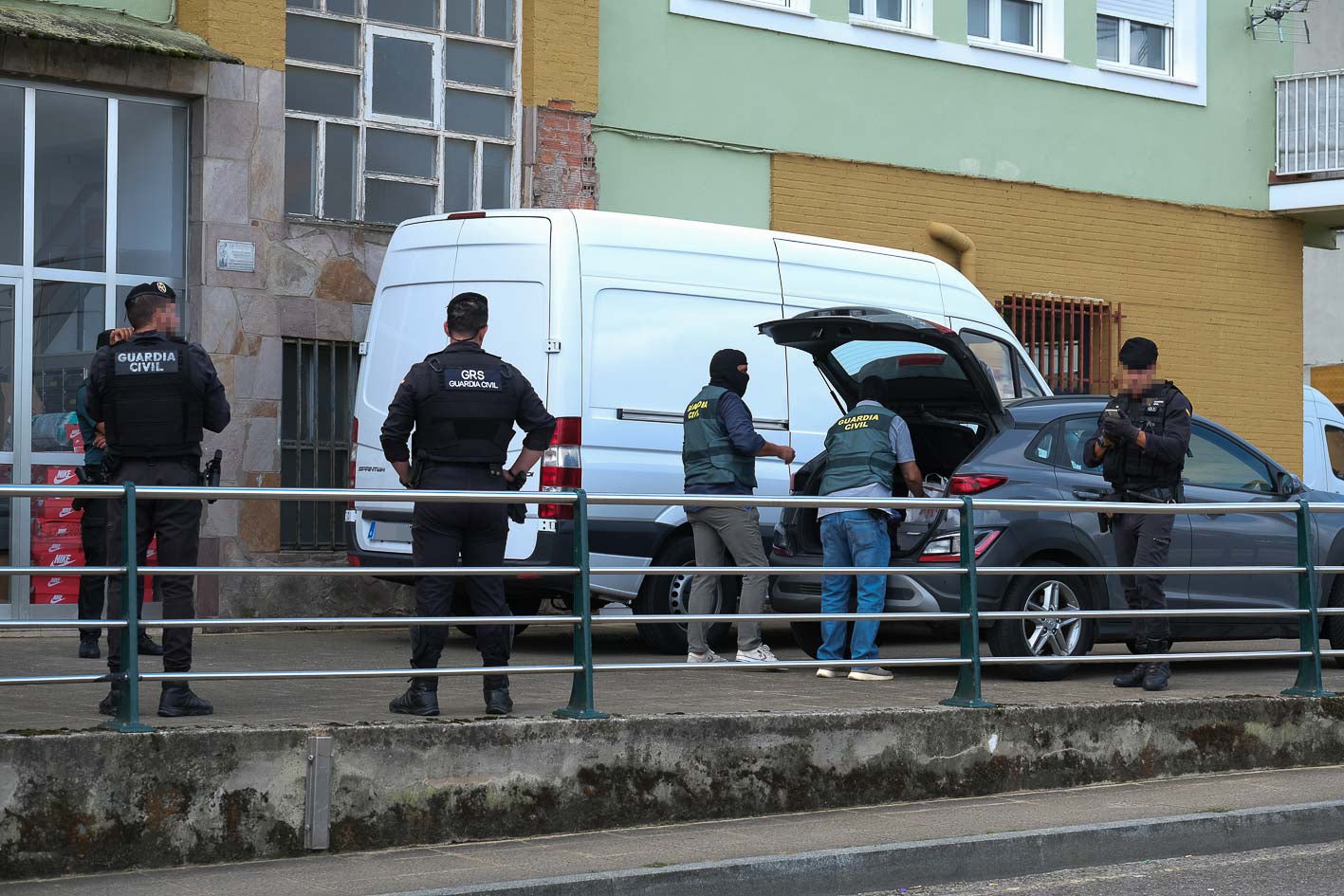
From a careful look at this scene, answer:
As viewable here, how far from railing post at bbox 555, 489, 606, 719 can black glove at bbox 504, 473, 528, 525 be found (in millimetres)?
277

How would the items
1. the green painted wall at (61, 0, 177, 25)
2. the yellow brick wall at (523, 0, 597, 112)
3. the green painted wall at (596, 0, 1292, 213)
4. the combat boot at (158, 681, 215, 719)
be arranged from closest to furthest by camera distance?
the combat boot at (158, 681, 215, 719)
the green painted wall at (61, 0, 177, 25)
the yellow brick wall at (523, 0, 597, 112)
the green painted wall at (596, 0, 1292, 213)

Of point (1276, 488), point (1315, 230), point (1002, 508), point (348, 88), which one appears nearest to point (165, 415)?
point (1002, 508)

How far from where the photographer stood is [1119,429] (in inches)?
372

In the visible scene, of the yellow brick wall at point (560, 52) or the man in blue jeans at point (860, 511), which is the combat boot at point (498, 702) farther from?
the yellow brick wall at point (560, 52)

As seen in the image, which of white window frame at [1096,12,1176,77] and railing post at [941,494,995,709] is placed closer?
railing post at [941,494,995,709]

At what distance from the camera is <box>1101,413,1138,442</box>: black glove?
30.9ft

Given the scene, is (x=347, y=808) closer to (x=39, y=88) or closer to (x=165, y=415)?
(x=165, y=415)

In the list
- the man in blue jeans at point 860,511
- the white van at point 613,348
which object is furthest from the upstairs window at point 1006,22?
the man in blue jeans at point 860,511

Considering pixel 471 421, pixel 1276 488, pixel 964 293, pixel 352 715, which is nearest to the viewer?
pixel 352 715

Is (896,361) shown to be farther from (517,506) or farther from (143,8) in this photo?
(143,8)

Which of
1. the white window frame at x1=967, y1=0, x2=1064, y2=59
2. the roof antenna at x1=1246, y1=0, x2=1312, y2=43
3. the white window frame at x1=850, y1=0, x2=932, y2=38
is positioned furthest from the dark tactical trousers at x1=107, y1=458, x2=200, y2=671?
the roof antenna at x1=1246, y1=0, x2=1312, y2=43

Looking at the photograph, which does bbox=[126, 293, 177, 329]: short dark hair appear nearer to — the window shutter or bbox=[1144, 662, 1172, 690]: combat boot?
bbox=[1144, 662, 1172, 690]: combat boot

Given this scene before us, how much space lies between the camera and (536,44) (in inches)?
608

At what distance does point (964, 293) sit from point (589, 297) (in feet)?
10.7
